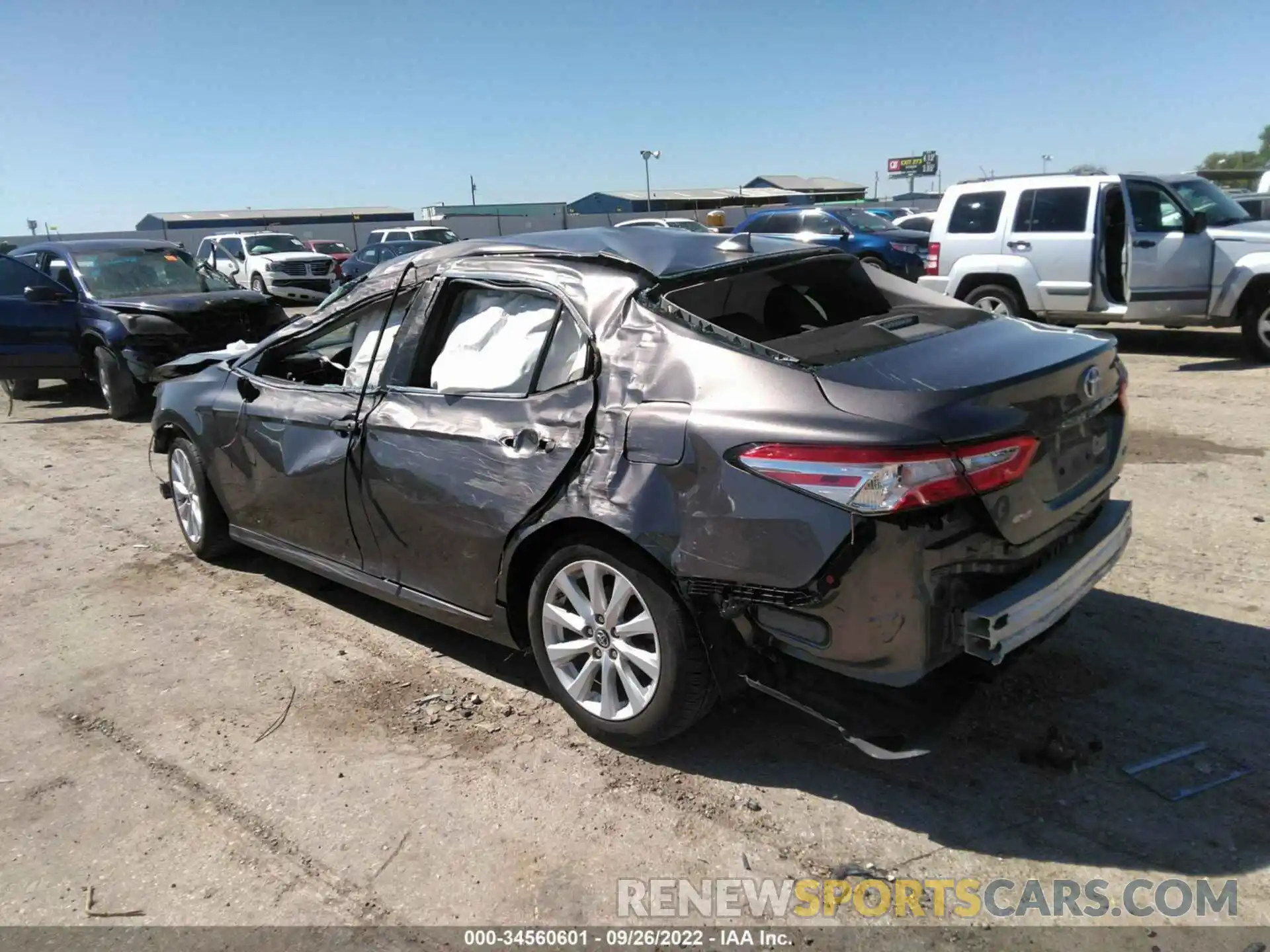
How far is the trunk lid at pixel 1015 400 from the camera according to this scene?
268 centimetres

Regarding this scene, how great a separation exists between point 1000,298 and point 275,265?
56.4ft

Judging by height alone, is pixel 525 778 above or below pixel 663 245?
below

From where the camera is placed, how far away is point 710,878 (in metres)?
2.71

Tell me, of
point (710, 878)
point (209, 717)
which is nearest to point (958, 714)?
point (710, 878)

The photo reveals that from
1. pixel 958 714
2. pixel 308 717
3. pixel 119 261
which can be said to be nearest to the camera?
pixel 958 714

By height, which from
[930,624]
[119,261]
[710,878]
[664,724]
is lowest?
[710,878]

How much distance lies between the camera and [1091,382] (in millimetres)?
3166

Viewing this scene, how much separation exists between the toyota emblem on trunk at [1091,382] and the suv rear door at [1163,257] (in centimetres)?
805

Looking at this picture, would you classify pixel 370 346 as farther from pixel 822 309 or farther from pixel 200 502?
pixel 822 309

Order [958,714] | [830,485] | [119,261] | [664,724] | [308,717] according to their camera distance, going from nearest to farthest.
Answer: [830,485]
[664,724]
[958,714]
[308,717]
[119,261]

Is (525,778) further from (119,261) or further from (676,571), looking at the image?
(119,261)

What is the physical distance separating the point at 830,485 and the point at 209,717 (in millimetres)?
2697

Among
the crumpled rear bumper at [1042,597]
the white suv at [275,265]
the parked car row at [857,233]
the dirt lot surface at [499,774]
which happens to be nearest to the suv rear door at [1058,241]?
the parked car row at [857,233]

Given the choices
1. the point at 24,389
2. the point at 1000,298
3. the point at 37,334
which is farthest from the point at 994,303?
the point at 24,389
